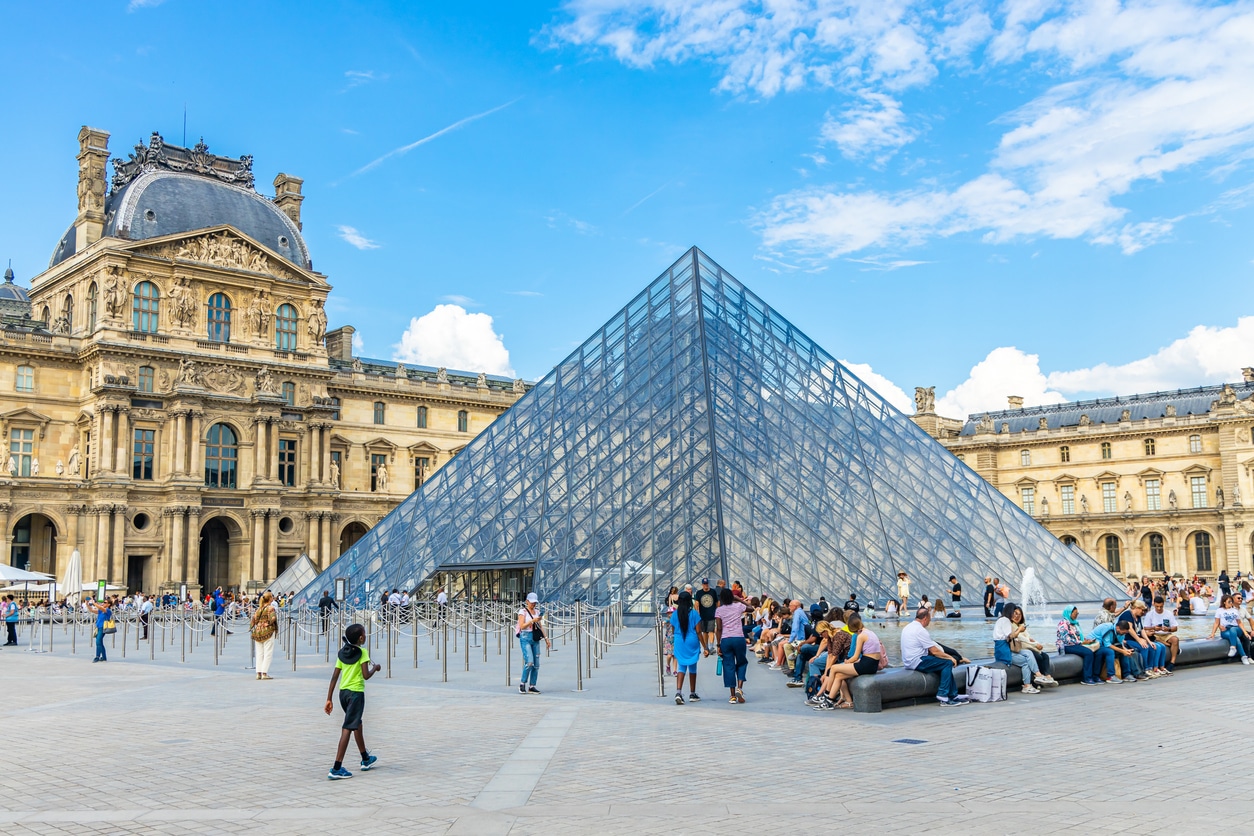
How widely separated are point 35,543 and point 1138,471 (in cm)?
5405

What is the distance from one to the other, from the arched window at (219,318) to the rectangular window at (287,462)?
Result: 4.98m

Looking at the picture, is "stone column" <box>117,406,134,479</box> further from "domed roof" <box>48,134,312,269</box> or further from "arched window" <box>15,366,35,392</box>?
"domed roof" <box>48,134,312,269</box>

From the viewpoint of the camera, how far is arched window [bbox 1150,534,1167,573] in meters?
61.9

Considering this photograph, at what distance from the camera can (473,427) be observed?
57438mm

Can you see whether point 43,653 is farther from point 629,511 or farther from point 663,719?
point 663,719

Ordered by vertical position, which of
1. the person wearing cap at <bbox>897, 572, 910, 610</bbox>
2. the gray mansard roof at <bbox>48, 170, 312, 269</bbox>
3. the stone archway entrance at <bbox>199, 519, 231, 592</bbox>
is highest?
the gray mansard roof at <bbox>48, 170, 312, 269</bbox>

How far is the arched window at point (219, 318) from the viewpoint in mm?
46250

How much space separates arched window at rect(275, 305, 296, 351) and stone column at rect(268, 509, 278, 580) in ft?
23.4

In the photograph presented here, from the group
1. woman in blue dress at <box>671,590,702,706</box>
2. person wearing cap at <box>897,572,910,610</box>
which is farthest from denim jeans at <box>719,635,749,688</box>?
person wearing cap at <box>897,572,910,610</box>

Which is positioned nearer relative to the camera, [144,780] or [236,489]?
[144,780]

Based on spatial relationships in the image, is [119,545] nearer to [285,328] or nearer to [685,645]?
[285,328]

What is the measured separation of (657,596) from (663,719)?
10.7 metres

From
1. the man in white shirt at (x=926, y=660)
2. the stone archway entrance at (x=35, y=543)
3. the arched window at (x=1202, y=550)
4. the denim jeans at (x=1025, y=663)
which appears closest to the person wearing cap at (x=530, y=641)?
the man in white shirt at (x=926, y=660)

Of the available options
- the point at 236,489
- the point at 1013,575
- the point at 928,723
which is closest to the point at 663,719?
the point at 928,723
